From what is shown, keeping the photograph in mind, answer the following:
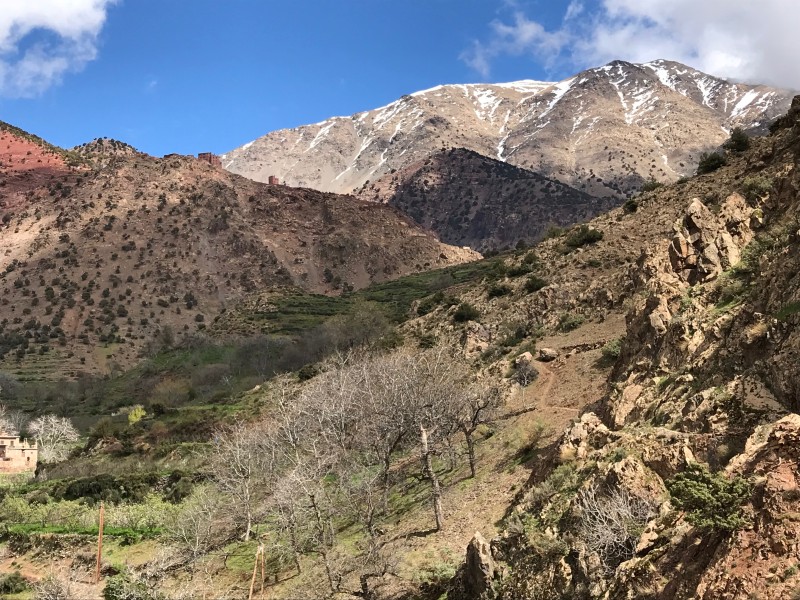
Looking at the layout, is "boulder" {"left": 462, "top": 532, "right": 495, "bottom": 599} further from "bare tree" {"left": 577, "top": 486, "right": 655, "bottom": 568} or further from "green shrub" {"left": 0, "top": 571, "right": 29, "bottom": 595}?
"green shrub" {"left": 0, "top": 571, "right": 29, "bottom": 595}

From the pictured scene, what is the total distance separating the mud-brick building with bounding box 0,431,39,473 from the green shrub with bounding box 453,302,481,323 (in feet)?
115

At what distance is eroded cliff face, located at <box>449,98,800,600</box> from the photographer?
752cm

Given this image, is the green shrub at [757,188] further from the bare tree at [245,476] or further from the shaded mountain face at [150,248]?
the shaded mountain face at [150,248]

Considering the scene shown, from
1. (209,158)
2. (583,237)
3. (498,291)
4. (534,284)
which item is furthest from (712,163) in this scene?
(209,158)

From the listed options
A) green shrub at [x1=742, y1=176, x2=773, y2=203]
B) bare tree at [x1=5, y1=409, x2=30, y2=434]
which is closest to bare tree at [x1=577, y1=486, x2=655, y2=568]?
green shrub at [x1=742, y1=176, x2=773, y2=203]

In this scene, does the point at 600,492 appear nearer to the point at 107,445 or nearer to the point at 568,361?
the point at 568,361

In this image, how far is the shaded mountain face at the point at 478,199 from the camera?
500ft

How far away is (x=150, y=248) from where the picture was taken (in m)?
106

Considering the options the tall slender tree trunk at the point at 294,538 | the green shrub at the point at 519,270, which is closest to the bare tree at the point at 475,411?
the tall slender tree trunk at the point at 294,538

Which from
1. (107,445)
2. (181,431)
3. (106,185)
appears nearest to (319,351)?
(181,431)

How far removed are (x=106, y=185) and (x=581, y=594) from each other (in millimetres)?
121885

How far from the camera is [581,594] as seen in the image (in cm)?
1005

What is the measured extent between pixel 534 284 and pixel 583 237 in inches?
217

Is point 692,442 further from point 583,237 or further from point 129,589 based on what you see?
point 583,237
